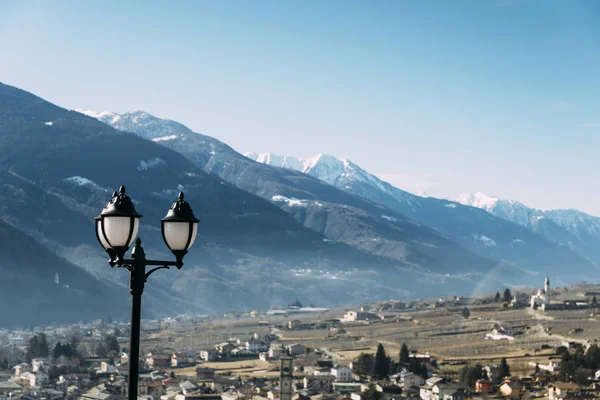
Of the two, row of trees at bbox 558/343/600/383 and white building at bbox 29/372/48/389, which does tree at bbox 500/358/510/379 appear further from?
white building at bbox 29/372/48/389

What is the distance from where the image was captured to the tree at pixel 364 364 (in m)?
84.9

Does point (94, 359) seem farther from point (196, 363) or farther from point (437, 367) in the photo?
point (437, 367)

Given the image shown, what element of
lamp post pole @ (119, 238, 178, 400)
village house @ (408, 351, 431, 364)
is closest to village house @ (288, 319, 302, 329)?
village house @ (408, 351, 431, 364)

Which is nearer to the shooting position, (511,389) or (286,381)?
(511,389)

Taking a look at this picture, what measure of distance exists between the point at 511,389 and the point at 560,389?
2974 millimetres

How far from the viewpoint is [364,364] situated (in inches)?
3406

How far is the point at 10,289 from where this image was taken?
18788cm

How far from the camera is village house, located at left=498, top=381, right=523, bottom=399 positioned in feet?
217

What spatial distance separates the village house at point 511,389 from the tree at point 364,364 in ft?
53.1

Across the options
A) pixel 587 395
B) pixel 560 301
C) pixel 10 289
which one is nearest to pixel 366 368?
pixel 587 395

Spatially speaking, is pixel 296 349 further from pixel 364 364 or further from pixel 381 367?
pixel 381 367

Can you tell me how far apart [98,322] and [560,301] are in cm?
7201

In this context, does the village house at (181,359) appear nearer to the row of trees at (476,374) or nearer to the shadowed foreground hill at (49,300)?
the row of trees at (476,374)

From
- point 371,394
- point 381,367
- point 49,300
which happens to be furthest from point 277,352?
point 49,300
